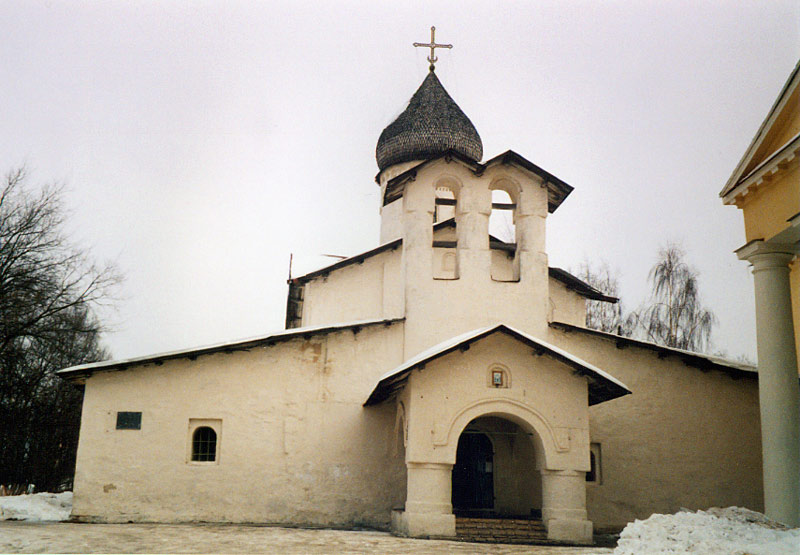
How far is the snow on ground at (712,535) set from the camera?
783cm

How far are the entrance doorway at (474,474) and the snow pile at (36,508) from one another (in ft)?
23.6

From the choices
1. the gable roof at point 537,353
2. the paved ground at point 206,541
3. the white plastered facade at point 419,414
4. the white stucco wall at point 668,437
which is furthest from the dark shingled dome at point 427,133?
the paved ground at point 206,541

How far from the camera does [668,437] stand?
1497 cm

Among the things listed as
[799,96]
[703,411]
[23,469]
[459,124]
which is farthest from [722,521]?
[23,469]

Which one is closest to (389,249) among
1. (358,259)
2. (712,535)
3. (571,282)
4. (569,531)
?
(358,259)

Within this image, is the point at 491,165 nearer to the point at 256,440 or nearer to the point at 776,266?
the point at 776,266

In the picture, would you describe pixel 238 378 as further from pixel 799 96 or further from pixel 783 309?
pixel 799 96

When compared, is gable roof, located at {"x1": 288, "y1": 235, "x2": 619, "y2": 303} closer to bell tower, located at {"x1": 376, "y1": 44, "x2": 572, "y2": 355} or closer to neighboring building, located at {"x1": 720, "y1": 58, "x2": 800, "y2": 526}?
bell tower, located at {"x1": 376, "y1": 44, "x2": 572, "y2": 355}

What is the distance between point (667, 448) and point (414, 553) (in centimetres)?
697

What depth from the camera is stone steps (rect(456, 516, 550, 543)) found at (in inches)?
469

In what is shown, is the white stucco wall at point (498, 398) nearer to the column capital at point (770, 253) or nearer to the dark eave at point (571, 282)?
the column capital at point (770, 253)

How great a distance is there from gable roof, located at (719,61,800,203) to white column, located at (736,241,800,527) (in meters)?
0.93

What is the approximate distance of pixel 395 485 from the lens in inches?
567

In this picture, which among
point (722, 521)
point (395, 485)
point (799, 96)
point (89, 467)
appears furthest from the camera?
point (395, 485)
